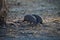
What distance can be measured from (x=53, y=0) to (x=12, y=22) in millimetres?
5560

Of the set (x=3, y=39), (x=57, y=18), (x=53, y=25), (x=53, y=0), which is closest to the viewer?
(x=3, y=39)

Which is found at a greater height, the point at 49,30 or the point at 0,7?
the point at 0,7

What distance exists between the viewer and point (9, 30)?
6.56 meters

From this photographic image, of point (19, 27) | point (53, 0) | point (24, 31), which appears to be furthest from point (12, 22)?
point (53, 0)

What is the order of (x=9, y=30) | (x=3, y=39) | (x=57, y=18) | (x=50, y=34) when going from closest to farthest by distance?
(x=3, y=39)
(x=50, y=34)
(x=9, y=30)
(x=57, y=18)

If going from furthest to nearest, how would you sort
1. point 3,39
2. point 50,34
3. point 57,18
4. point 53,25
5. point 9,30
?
point 57,18 < point 53,25 < point 9,30 < point 50,34 < point 3,39

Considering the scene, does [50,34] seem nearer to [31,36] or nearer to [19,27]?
[31,36]

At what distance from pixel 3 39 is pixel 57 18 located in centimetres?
287

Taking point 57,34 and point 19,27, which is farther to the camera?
point 19,27

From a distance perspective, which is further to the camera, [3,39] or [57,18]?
[57,18]

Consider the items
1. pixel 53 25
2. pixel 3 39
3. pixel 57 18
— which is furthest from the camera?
pixel 57 18

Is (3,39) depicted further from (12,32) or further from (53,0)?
(53,0)

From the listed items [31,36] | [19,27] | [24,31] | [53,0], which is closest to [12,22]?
[19,27]

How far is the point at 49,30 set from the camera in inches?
257
